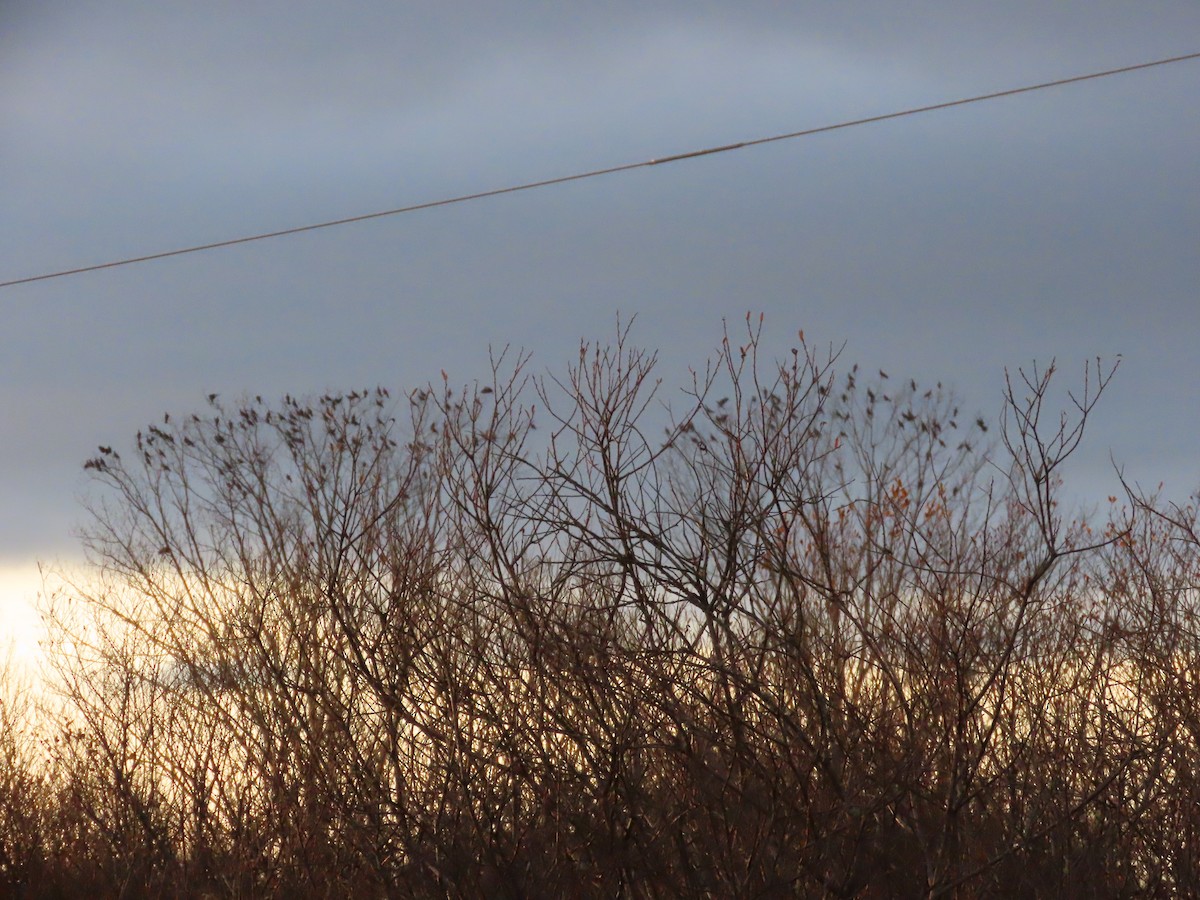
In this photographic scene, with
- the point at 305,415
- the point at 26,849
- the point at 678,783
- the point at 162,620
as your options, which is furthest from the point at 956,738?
the point at 26,849

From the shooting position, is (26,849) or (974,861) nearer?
(974,861)

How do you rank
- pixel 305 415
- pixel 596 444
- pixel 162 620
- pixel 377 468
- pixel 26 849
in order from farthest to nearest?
pixel 26 849, pixel 162 620, pixel 305 415, pixel 377 468, pixel 596 444

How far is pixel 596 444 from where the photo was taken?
5.90 metres

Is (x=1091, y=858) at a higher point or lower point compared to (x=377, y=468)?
lower

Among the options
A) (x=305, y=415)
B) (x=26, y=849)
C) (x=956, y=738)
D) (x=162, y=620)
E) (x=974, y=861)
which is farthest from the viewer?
(x=26, y=849)

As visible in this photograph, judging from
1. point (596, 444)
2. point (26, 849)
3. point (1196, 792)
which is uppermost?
point (26, 849)

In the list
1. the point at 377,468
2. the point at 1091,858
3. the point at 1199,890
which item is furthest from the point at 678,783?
the point at 377,468

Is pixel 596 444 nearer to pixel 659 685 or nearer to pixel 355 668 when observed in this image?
pixel 659 685

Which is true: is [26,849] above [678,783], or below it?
above

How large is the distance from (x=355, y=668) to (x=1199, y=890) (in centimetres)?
548

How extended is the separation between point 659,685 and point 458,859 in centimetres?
148

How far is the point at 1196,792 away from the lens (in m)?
8.46

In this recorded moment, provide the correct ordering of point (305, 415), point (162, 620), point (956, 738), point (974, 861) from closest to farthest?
point (956, 738), point (974, 861), point (305, 415), point (162, 620)

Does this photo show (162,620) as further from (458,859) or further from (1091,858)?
(1091,858)
